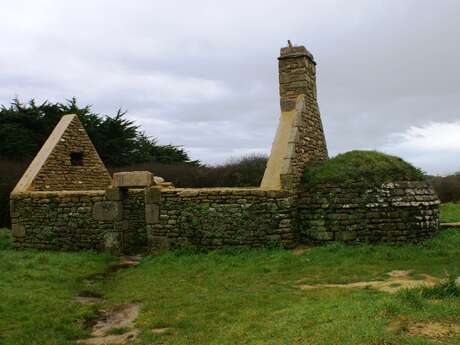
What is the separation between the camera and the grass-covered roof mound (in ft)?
38.3

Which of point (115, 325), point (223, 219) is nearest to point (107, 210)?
point (223, 219)

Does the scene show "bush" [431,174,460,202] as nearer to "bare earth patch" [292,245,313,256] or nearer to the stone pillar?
"bare earth patch" [292,245,313,256]

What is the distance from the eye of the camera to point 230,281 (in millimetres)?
9141

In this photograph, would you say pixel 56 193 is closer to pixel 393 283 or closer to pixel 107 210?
pixel 107 210

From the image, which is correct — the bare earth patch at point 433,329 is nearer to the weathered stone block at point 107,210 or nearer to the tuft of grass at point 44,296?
the tuft of grass at point 44,296

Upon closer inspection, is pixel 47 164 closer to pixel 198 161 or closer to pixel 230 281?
pixel 230 281

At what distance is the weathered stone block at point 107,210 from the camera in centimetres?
1312

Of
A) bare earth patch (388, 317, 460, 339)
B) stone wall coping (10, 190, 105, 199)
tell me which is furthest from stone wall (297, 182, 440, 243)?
bare earth patch (388, 317, 460, 339)

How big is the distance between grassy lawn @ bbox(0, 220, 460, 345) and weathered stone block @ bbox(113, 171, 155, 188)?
1.98 m

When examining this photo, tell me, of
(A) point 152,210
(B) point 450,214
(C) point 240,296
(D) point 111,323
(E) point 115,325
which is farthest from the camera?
(B) point 450,214

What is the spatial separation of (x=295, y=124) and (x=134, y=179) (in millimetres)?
4425

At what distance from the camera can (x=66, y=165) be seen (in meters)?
16.1

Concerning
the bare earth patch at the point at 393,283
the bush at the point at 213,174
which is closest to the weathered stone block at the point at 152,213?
the bare earth patch at the point at 393,283

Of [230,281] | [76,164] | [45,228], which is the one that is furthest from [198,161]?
[230,281]
